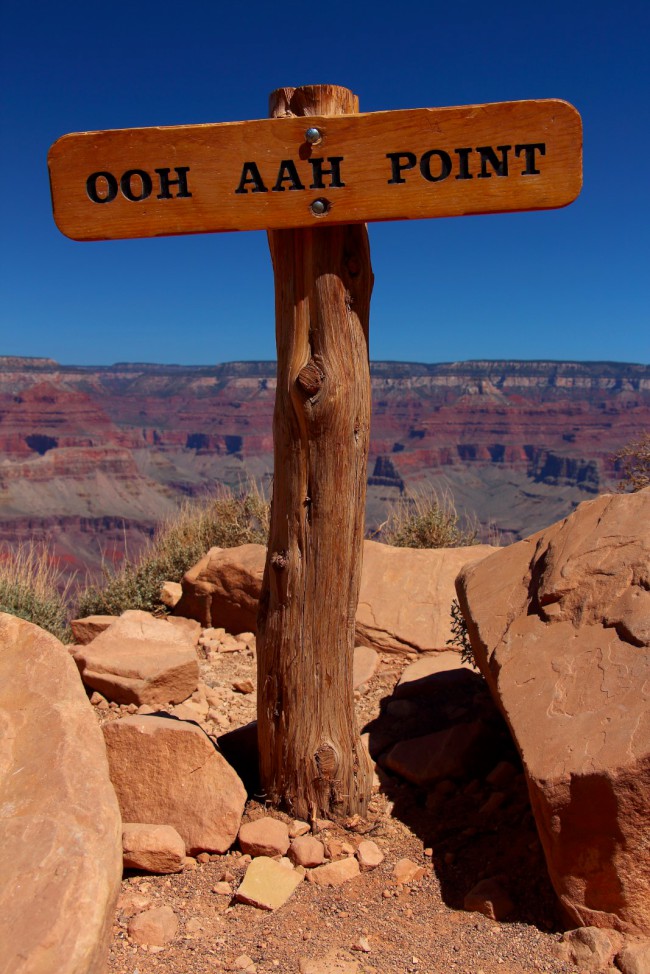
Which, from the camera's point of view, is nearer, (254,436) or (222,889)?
(222,889)

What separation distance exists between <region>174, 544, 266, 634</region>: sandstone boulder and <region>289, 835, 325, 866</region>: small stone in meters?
2.58

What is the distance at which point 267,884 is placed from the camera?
2668 mm

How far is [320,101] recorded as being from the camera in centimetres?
277

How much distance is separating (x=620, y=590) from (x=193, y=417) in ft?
376

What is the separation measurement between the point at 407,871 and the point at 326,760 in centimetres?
47

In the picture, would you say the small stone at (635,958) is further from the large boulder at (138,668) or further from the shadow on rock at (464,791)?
the large boulder at (138,668)

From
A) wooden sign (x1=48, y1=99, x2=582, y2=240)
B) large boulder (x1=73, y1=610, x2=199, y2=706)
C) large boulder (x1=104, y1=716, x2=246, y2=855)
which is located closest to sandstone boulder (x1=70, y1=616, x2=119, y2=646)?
large boulder (x1=73, y1=610, x2=199, y2=706)

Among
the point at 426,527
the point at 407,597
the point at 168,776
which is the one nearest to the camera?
the point at 168,776

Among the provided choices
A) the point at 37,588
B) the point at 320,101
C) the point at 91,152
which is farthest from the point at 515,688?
the point at 37,588

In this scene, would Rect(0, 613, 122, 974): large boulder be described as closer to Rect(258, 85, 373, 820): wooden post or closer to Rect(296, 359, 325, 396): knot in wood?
Rect(258, 85, 373, 820): wooden post

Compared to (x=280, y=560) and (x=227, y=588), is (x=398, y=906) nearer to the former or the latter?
(x=280, y=560)

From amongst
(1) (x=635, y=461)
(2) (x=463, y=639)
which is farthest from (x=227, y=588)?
(1) (x=635, y=461)

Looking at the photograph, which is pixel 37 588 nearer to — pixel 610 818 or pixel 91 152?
pixel 91 152

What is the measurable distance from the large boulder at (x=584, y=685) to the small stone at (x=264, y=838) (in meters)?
0.92
